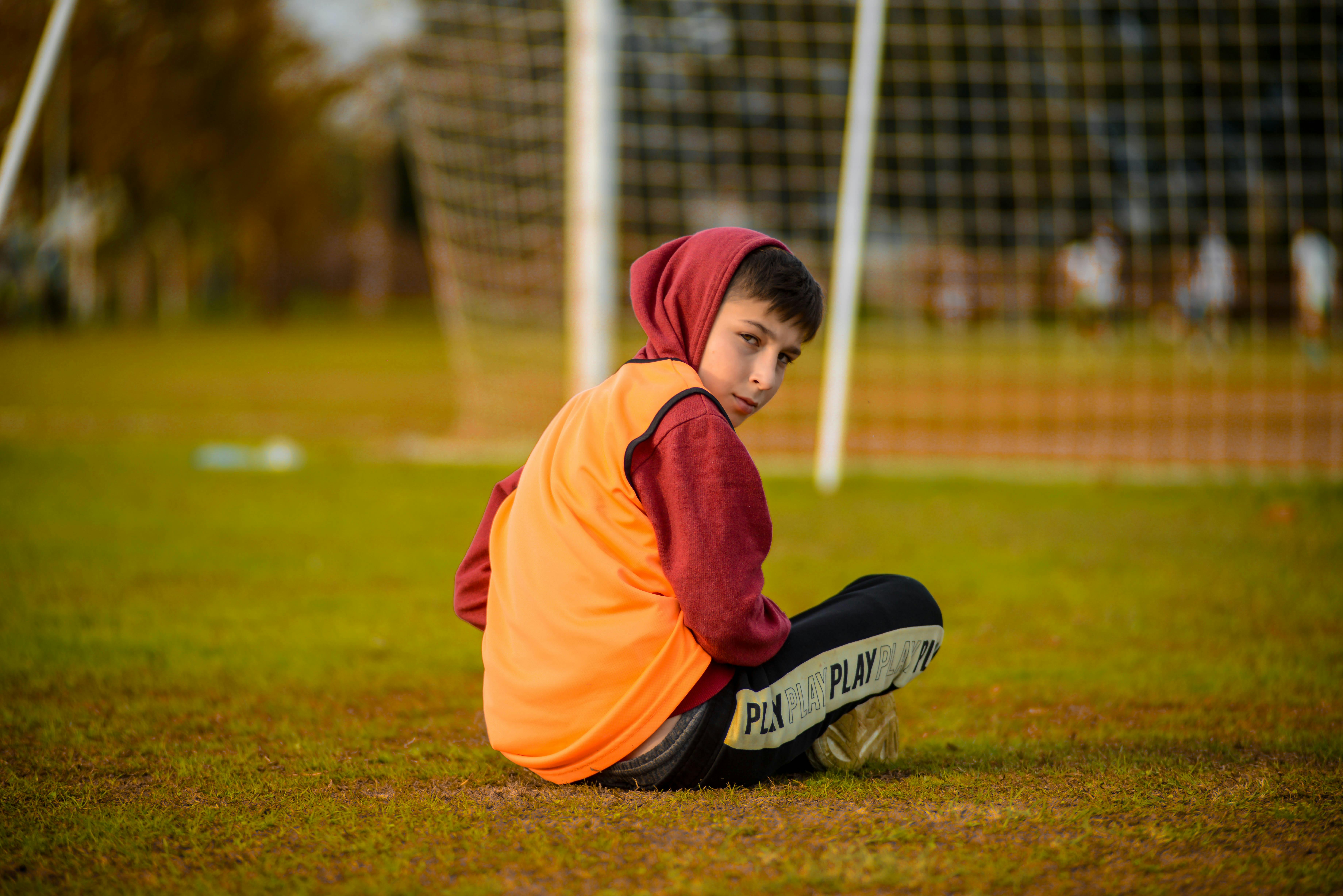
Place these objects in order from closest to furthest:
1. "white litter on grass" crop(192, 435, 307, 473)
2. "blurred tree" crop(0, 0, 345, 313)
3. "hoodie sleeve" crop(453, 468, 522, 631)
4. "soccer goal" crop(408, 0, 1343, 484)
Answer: "hoodie sleeve" crop(453, 468, 522, 631) < "white litter on grass" crop(192, 435, 307, 473) < "soccer goal" crop(408, 0, 1343, 484) < "blurred tree" crop(0, 0, 345, 313)

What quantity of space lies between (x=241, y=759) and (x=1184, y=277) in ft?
59.0

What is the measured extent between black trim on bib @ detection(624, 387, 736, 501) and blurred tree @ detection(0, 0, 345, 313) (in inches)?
779

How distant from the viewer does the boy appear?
2092 millimetres

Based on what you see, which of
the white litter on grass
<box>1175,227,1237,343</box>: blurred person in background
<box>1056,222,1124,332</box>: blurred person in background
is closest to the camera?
the white litter on grass

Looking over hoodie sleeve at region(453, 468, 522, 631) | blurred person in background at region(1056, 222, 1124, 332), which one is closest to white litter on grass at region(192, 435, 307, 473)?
hoodie sleeve at region(453, 468, 522, 631)

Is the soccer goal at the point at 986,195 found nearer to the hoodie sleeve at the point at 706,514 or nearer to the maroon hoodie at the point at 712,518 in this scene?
the maroon hoodie at the point at 712,518

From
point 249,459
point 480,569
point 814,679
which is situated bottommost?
point 249,459

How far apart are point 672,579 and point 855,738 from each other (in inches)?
28.2

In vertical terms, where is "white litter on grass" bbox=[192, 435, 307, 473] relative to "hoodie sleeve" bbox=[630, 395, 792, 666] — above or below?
below

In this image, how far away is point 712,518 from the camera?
6.78ft

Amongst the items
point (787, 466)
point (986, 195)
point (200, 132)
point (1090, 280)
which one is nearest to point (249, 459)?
point (787, 466)

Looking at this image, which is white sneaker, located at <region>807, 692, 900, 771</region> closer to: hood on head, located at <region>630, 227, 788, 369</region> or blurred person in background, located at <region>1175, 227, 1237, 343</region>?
hood on head, located at <region>630, 227, 788, 369</region>

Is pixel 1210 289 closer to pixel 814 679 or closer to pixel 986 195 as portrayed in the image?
pixel 986 195

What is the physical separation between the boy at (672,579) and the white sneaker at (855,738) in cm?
14
